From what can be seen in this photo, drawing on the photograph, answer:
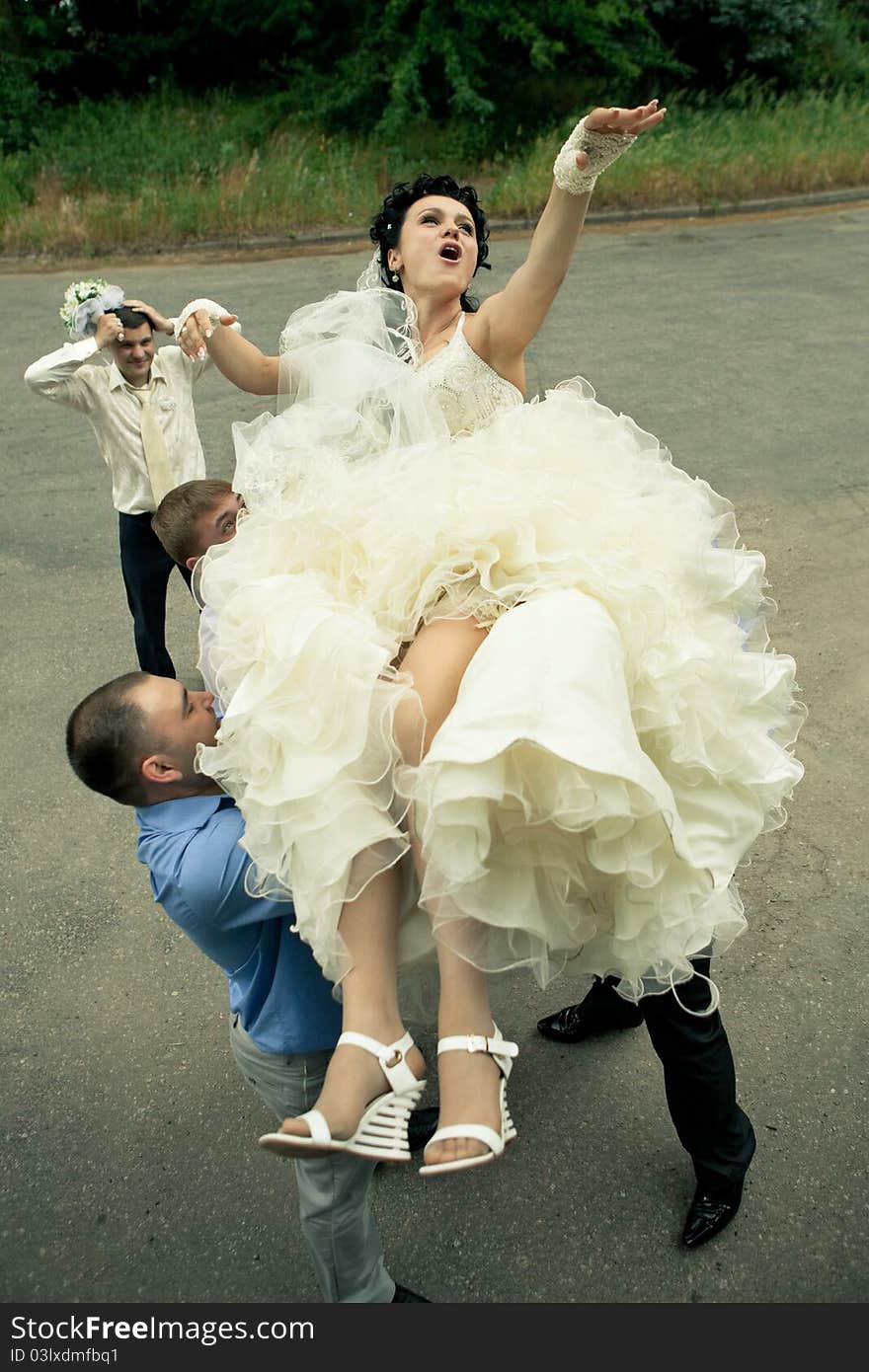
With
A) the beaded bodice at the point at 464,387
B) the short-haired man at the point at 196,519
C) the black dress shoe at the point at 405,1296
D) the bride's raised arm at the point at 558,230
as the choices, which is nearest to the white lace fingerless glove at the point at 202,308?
the short-haired man at the point at 196,519

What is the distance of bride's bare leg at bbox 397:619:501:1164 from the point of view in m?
1.84

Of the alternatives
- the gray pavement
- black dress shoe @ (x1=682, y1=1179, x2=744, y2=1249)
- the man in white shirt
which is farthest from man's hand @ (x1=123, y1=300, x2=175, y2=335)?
black dress shoe @ (x1=682, y1=1179, x2=744, y2=1249)

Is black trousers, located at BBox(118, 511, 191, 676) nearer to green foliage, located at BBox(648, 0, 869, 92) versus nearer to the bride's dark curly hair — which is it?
the bride's dark curly hair

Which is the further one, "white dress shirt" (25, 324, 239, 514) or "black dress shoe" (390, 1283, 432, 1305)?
"white dress shirt" (25, 324, 239, 514)

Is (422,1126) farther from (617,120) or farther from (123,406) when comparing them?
(123,406)

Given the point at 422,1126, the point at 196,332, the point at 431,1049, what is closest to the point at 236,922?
the point at 422,1126

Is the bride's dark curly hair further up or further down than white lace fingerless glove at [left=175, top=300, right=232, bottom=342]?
further up

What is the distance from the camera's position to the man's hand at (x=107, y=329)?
4516 millimetres

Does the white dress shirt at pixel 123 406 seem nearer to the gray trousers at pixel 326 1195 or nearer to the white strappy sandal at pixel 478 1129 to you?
the gray trousers at pixel 326 1195

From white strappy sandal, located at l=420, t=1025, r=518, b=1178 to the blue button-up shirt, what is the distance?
432 mm

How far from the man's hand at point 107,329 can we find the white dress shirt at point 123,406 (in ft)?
0.13

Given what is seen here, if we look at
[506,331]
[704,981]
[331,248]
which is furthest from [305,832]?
[331,248]

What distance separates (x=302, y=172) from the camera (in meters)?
12.5

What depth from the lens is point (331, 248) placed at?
455 inches
